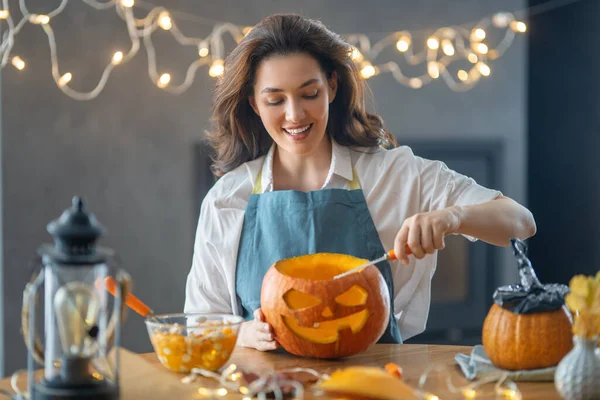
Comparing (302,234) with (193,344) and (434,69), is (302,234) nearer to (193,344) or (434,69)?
(193,344)

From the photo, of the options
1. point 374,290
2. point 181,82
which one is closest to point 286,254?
point 374,290

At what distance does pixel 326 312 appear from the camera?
4.45ft

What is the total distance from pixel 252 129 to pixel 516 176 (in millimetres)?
2372

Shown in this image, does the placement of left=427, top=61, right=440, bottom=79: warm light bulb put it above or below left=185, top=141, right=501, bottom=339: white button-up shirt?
above

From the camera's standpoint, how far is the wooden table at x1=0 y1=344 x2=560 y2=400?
1.19 metres

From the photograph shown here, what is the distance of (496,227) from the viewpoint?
5.12 ft

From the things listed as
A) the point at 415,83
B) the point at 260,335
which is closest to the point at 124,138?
the point at 415,83

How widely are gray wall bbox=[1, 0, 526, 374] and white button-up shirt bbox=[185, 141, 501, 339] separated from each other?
5.54 feet

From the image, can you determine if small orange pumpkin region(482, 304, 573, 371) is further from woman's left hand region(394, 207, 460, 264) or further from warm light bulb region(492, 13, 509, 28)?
warm light bulb region(492, 13, 509, 28)

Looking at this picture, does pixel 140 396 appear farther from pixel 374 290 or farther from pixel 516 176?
pixel 516 176

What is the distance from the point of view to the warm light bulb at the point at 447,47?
3.54 m

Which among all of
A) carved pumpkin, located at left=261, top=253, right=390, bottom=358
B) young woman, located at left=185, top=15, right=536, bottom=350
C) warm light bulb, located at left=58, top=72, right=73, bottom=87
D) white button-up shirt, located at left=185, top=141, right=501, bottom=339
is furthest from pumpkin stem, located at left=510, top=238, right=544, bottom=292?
warm light bulb, located at left=58, top=72, right=73, bottom=87

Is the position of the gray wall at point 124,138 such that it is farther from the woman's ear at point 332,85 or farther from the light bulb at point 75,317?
the light bulb at point 75,317

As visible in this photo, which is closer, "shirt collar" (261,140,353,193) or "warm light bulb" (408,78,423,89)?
"shirt collar" (261,140,353,193)
